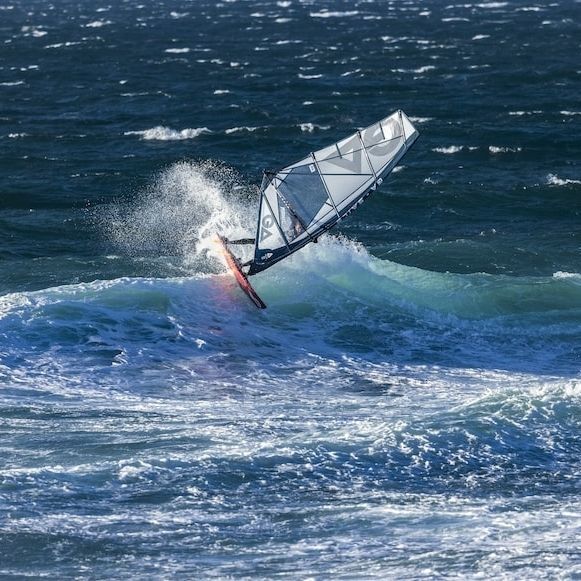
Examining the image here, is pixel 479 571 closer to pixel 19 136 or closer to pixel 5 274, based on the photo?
pixel 5 274

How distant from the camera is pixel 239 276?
32.2 metres

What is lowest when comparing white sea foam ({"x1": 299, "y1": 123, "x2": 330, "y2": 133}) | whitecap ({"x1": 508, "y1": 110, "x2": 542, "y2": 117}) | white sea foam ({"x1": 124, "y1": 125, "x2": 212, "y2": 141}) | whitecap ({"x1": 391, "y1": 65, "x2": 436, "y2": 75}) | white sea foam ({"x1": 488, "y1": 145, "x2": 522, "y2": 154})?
white sea foam ({"x1": 488, "y1": 145, "x2": 522, "y2": 154})

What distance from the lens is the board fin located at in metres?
31.8

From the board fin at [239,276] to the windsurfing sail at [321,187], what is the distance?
0.38 m

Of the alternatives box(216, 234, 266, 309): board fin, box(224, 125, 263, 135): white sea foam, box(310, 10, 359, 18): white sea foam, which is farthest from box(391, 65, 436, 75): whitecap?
box(216, 234, 266, 309): board fin

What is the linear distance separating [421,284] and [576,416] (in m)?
9.96

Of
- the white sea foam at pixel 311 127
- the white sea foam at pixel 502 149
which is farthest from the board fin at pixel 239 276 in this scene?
the white sea foam at pixel 311 127

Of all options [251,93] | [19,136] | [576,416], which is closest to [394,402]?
[576,416]

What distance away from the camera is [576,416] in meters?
24.1

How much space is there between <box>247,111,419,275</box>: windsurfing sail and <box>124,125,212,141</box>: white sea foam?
23048mm

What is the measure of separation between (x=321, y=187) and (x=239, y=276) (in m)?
3.20

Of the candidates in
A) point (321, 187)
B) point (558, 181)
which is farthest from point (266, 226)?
point (558, 181)

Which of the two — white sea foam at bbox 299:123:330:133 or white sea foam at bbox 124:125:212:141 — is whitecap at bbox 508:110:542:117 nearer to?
white sea foam at bbox 299:123:330:133

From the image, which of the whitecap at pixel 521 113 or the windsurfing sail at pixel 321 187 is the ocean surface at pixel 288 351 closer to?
the whitecap at pixel 521 113
